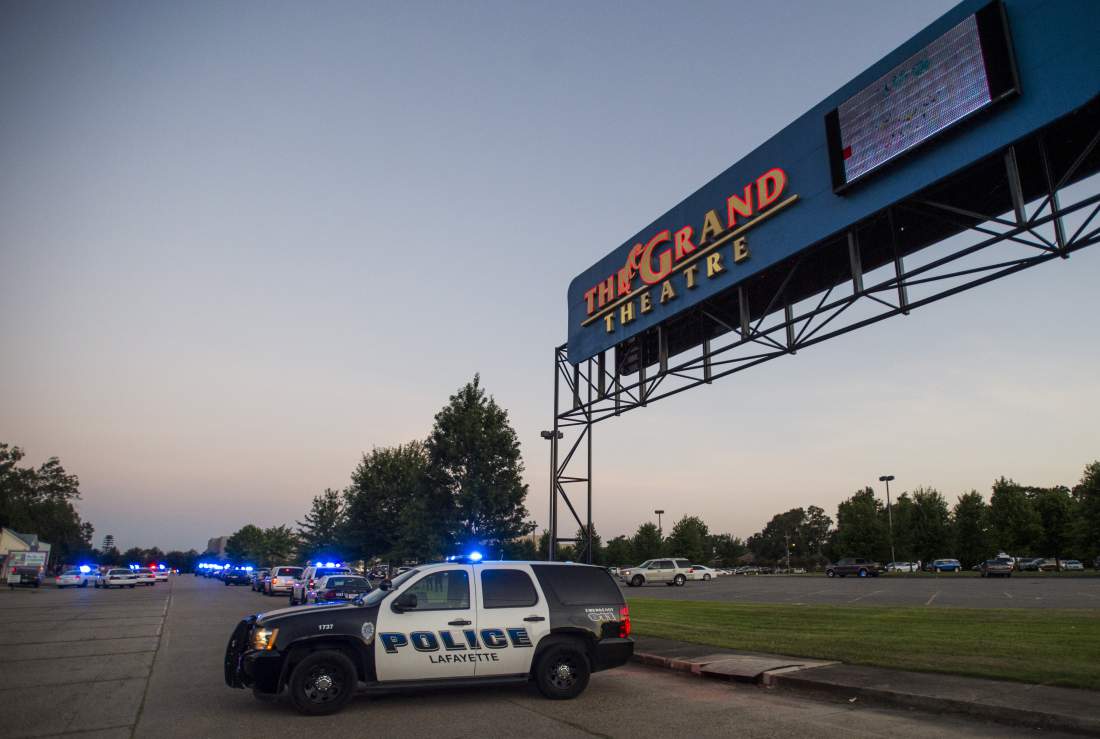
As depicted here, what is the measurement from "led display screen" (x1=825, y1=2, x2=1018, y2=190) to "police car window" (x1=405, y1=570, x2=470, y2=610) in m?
9.03

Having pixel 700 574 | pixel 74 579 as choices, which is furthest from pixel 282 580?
pixel 74 579

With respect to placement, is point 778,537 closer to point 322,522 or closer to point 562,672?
point 322,522

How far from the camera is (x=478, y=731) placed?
261 inches

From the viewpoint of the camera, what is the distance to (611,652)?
8836 millimetres

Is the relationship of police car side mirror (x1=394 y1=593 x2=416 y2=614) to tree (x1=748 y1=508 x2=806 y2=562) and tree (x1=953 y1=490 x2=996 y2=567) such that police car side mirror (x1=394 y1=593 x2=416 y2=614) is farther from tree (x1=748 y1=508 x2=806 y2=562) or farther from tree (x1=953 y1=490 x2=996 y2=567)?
tree (x1=748 y1=508 x2=806 y2=562)

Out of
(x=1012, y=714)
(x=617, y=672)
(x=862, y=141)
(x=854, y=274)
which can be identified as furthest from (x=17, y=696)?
(x=862, y=141)

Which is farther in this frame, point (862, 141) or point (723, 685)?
point (862, 141)

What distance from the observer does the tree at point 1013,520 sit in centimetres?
5497

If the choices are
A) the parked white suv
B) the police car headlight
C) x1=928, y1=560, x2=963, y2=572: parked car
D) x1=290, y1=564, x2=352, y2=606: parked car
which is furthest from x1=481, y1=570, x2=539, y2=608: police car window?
x1=928, y1=560, x2=963, y2=572: parked car

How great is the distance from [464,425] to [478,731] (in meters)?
29.3

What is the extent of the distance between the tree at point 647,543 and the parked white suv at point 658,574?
31285mm

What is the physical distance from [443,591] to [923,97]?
1023cm

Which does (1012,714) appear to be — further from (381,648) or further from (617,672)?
(381,648)

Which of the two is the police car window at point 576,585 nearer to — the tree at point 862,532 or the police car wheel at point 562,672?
the police car wheel at point 562,672
